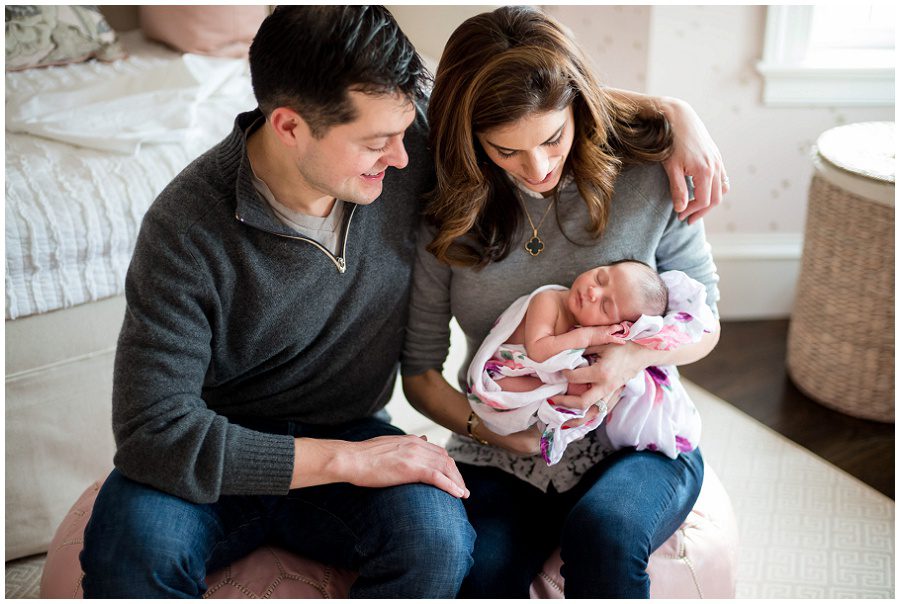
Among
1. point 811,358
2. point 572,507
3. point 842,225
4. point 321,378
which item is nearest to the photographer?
point 572,507

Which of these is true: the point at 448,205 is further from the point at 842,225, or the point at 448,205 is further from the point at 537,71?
the point at 842,225

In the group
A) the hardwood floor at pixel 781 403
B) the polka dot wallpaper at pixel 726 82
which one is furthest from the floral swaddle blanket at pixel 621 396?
the polka dot wallpaper at pixel 726 82

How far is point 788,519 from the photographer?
2.17 meters

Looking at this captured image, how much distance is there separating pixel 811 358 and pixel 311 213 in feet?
5.46

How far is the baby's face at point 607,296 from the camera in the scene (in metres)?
1.47

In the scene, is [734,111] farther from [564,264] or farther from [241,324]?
[241,324]

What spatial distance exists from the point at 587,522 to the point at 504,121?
0.62m

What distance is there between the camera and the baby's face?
4.83 ft

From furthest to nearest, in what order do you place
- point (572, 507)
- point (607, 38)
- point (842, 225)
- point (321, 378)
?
point (607, 38) < point (842, 225) < point (321, 378) < point (572, 507)

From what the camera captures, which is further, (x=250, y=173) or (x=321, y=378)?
(x=321, y=378)

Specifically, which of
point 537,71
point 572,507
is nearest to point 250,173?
point 537,71

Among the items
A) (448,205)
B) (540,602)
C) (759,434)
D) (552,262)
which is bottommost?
(759,434)

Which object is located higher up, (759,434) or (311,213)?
(311,213)

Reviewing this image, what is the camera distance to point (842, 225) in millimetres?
2346
